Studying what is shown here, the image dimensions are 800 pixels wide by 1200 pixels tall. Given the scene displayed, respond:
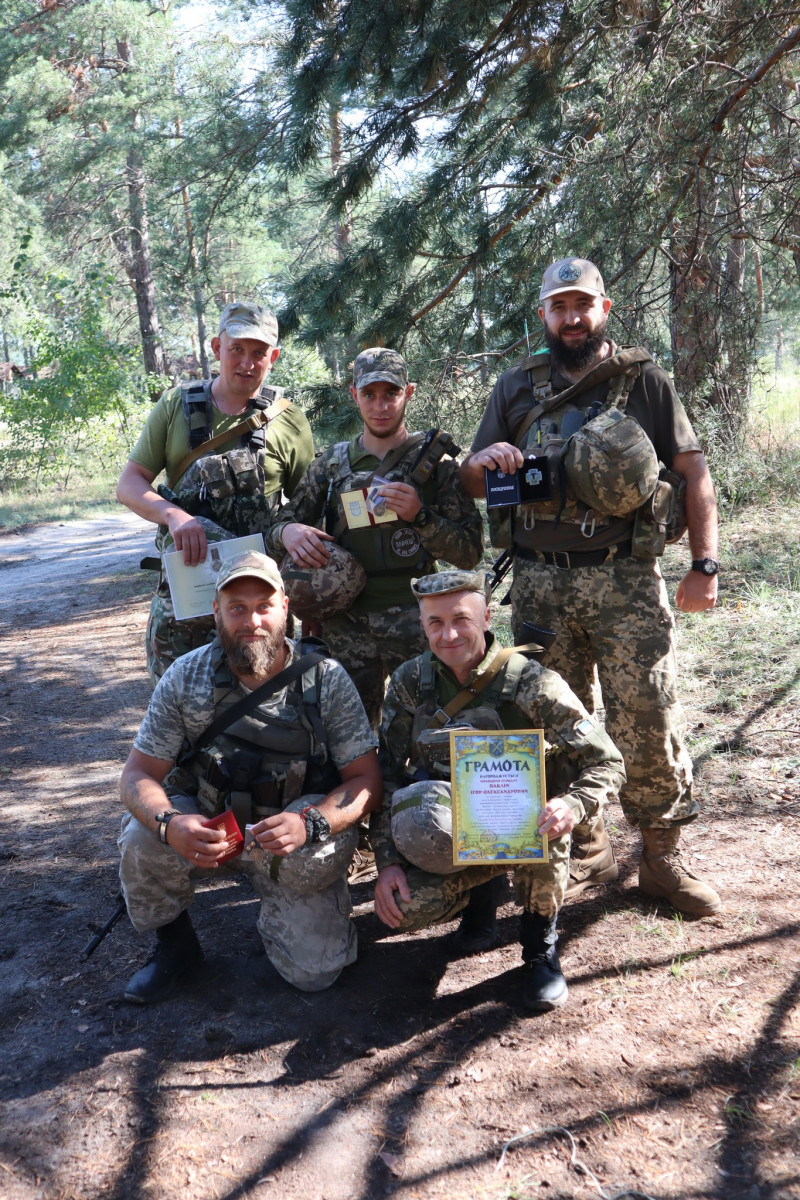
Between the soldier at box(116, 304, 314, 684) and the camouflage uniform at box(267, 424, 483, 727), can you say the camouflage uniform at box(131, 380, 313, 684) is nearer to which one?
the soldier at box(116, 304, 314, 684)

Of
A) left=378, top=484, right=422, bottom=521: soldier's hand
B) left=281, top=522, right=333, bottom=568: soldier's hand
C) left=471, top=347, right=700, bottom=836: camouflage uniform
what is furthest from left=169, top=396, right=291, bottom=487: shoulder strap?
left=471, top=347, right=700, bottom=836: camouflage uniform

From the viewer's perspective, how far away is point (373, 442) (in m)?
3.88

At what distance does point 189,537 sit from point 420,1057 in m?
1.98

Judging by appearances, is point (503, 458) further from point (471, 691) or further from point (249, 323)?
point (249, 323)

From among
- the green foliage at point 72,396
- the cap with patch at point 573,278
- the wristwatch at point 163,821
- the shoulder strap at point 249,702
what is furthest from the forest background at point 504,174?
the green foliage at point 72,396

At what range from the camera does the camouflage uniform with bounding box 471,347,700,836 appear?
3477mm

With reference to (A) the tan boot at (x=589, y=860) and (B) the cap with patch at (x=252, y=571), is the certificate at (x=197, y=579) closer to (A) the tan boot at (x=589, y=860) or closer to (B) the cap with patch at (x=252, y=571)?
(B) the cap with patch at (x=252, y=571)

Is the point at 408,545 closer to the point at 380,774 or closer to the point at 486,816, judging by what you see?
the point at 380,774

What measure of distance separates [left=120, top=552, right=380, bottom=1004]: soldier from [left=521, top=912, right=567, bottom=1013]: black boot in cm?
Result: 61

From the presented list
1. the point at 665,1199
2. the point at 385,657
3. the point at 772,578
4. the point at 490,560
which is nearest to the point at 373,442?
the point at 385,657

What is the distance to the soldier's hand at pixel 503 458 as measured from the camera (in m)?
3.39

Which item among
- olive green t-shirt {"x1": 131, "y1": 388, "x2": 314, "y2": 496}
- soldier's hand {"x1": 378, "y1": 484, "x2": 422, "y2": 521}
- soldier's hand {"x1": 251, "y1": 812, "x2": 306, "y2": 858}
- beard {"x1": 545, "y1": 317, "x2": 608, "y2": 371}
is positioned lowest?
soldier's hand {"x1": 251, "y1": 812, "x2": 306, "y2": 858}

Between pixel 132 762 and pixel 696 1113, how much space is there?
2.01 metres

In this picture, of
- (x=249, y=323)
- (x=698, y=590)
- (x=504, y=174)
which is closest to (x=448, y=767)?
(x=698, y=590)
